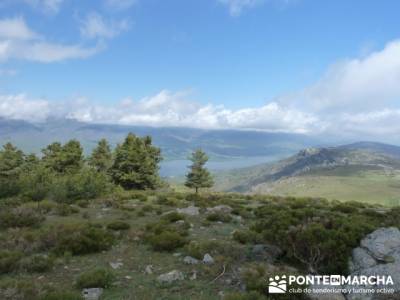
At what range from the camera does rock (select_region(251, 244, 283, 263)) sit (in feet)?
34.1

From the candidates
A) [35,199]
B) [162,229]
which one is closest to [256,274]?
[162,229]

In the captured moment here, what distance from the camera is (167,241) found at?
11570 millimetres

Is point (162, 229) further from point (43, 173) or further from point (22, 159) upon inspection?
point (22, 159)

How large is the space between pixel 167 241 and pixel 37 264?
13.6 feet

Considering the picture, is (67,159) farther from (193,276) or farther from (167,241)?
(193,276)

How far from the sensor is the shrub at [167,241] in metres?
11.5

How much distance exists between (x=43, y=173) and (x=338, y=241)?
33.0 meters

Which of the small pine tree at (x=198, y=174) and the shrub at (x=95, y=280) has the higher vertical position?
the shrub at (x=95, y=280)

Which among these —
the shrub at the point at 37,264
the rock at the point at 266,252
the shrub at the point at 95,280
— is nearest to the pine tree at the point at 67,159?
the shrub at the point at 37,264

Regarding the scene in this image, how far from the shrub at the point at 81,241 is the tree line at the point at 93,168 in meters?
18.6

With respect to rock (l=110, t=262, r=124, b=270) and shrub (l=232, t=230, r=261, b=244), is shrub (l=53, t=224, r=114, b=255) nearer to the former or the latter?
rock (l=110, t=262, r=124, b=270)

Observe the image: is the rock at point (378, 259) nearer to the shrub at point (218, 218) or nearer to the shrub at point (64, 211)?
the shrub at point (218, 218)

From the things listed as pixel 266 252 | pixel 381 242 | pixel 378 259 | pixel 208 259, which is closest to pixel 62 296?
pixel 208 259

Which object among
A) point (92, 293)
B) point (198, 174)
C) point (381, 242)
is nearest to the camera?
point (92, 293)
